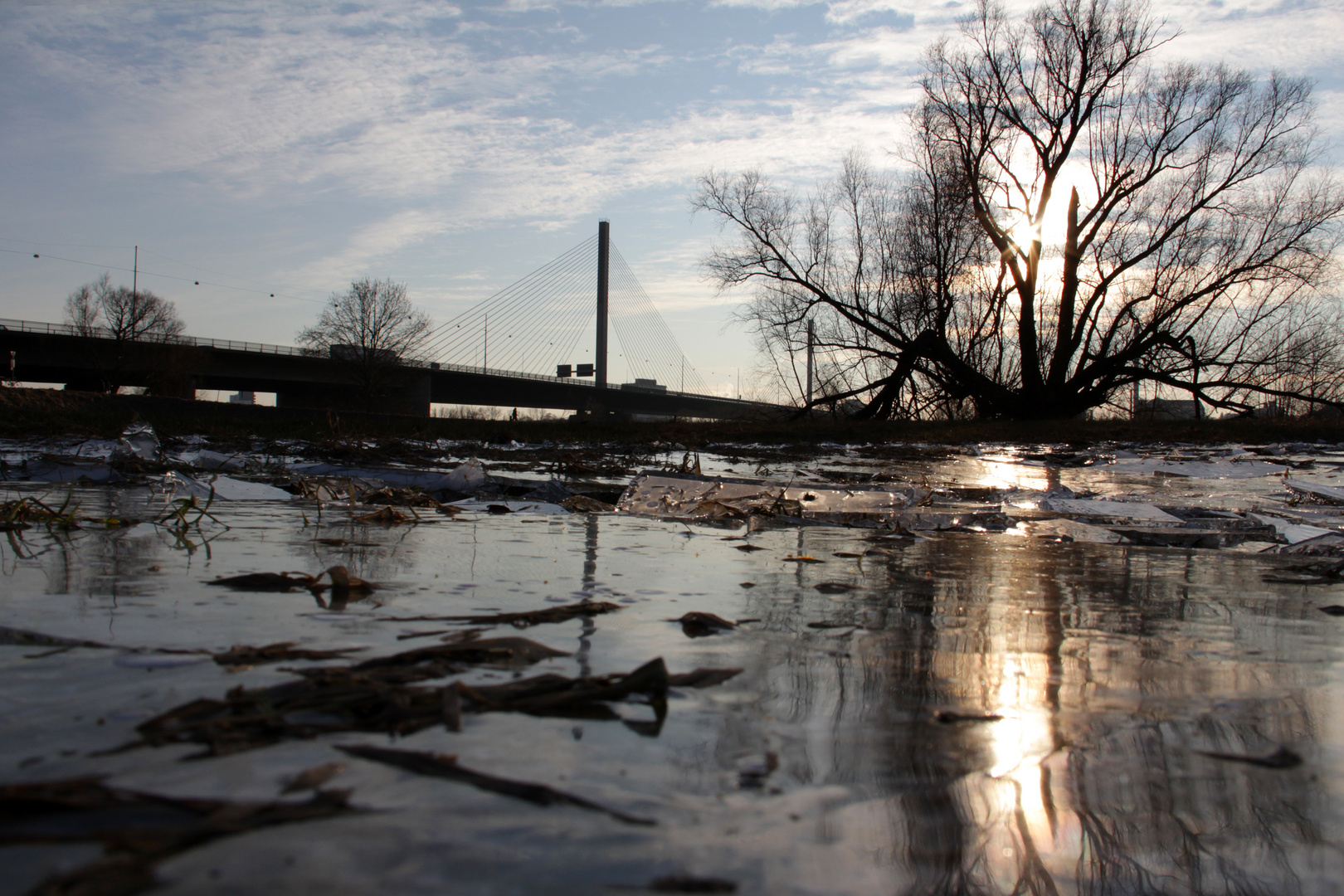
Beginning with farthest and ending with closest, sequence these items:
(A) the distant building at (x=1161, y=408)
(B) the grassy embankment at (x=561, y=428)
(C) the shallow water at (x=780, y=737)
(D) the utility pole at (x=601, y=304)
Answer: (D) the utility pole at (x=601, y=304)
(A) the distant building at (x=1161, y=408)
(B) the grassy embankment at (x=561, y=428)
(C) the shallow water at (x=780, y=737)

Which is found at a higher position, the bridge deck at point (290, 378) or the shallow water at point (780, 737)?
the bridge deck at point (290, 378)

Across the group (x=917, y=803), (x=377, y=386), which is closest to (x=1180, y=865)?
(x=917, y=803)

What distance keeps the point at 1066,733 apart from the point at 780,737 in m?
0.37

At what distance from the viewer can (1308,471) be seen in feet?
18.7

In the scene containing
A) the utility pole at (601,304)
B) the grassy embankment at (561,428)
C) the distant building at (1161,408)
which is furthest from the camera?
the utility pole at (601,304)

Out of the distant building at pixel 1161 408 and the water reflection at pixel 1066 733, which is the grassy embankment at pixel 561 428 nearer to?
the water reflection at pixel 1066 733

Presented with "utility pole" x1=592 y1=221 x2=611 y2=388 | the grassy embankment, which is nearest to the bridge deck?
"utility pole" x1=592 y1=221 x2=611 y2=388

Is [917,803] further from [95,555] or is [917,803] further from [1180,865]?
[95,555]

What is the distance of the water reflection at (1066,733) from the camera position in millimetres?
793

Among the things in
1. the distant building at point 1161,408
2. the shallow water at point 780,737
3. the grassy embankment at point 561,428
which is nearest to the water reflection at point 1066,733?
the shallow water at point 780,737

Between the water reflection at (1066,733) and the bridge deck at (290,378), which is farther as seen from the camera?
the bridge deck at (290,378)

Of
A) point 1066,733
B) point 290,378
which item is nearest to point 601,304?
point 290,378

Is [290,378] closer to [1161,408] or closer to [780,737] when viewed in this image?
[1161,408]

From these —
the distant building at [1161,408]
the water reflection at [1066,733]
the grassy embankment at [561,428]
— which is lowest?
the water reflection at [1066,733]
